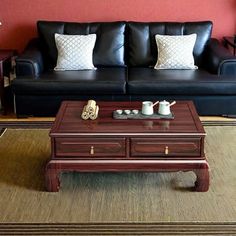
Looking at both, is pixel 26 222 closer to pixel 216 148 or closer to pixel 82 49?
pixel 216 148

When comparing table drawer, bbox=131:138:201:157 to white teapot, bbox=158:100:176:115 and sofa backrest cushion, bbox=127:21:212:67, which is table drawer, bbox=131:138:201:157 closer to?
white teapot, bbox=158:100:176:115

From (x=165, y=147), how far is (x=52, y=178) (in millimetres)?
737

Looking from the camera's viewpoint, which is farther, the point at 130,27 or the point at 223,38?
the point at 223,38

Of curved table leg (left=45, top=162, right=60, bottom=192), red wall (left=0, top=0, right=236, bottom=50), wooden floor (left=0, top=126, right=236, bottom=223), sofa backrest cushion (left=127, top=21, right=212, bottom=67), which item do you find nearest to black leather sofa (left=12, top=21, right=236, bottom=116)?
sofa backrest cushion (left=127, top=21, right=212, bottom=67)

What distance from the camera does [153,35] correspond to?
464 centimetres

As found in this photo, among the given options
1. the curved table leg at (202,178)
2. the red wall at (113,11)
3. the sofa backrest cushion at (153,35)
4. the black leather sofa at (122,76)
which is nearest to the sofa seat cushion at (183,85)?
the black leather sofa at (122,76)

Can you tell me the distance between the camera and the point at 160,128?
2.90m

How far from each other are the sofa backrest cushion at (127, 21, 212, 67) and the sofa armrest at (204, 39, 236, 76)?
103 mm

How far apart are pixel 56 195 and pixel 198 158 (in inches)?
36.3

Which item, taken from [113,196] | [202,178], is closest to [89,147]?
[113,196]

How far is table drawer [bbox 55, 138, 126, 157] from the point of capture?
2.83m

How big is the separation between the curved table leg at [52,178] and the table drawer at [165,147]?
1.64 ft

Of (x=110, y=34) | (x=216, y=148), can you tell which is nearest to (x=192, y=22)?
(x=110, y=34)

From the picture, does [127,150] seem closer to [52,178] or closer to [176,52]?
[52,178]
